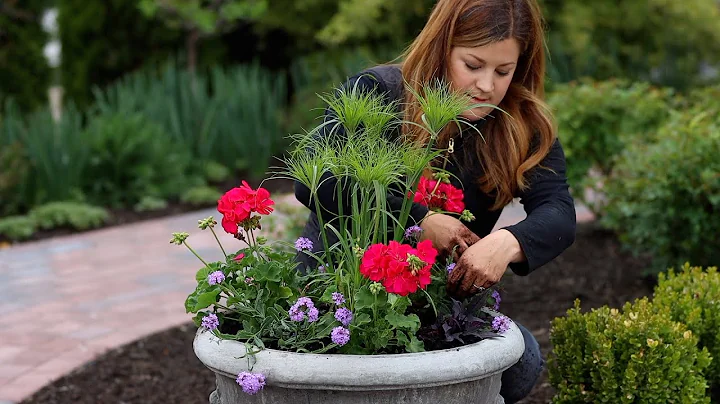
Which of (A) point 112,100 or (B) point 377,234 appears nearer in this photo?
(B) point 377,234

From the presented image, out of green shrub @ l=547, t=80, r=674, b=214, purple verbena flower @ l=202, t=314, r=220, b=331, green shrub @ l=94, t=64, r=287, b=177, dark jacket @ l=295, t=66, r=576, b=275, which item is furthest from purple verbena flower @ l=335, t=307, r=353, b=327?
green shrub @ l=94, t=64, r=287, b=177

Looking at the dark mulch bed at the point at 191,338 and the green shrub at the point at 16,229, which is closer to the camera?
the dark mulch bed at the point at 191,338

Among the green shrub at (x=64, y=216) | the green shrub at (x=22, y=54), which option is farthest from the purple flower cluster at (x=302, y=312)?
the green shrub at (x=22, y=54)

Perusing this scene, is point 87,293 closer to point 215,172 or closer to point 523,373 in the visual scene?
point 215,172

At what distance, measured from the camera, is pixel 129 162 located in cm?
723

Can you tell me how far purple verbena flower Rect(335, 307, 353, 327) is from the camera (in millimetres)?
1934

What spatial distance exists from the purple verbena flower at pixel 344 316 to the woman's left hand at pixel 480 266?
0.95ft

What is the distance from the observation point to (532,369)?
2.67 metres

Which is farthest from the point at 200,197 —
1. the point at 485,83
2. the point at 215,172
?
the point at 485,83

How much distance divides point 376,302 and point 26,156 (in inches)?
206

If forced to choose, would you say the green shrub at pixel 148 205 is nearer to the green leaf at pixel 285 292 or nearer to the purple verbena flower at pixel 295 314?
the green leaf at pixel 285 292

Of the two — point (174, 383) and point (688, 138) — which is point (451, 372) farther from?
point (688, 138)

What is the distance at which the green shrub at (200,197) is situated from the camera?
7289mm

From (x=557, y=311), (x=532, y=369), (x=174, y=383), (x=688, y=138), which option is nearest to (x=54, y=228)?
(x=174, y=383)
